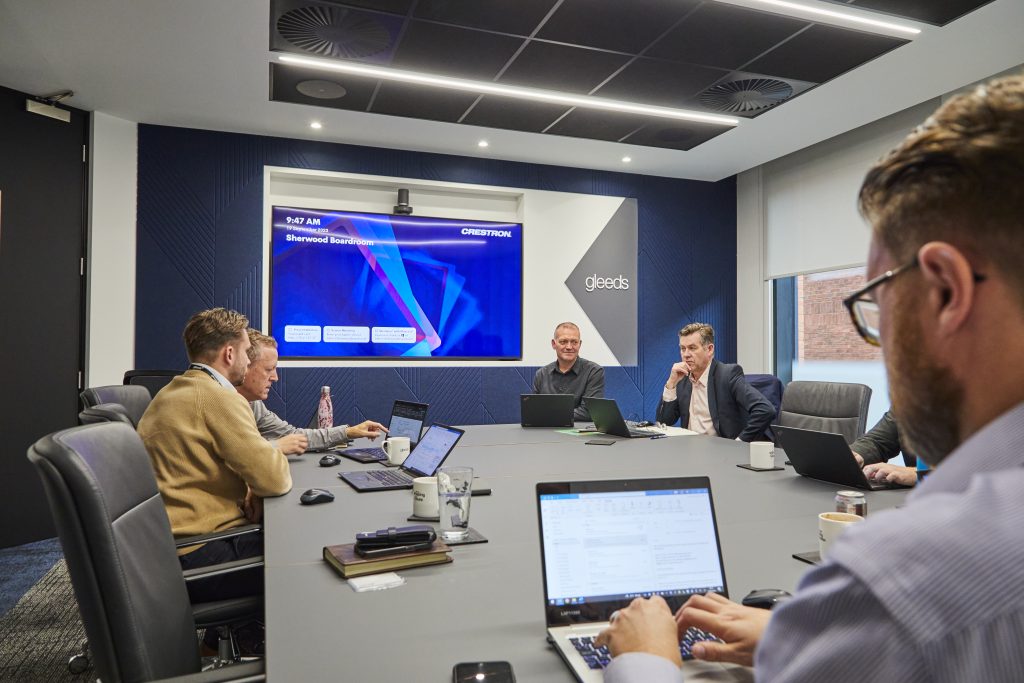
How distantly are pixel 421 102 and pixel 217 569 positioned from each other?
153 inches

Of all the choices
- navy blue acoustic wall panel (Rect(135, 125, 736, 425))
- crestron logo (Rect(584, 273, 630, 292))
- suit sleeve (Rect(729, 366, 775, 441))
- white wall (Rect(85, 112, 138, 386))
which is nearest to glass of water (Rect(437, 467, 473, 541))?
suit sleeve (Rect(729, 366, 775, 441))

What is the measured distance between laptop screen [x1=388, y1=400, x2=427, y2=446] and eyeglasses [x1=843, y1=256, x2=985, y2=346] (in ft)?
7.85

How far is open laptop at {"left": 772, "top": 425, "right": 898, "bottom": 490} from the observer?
2.22 meters

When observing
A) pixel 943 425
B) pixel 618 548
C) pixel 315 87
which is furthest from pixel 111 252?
pixel 943 425

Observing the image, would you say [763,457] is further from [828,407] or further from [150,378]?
[150,378]

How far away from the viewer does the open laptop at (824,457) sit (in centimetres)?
222

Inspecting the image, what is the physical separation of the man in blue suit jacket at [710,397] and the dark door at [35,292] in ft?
14.2

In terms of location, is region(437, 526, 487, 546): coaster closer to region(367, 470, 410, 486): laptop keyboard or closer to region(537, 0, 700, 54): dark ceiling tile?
region(367, 470, 410, 486): laptop keyboard

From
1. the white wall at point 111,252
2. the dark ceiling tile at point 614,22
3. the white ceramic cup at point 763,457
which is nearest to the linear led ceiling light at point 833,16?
the dark ceiling tile at point 614,22

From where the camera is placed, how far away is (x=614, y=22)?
12.0 feet

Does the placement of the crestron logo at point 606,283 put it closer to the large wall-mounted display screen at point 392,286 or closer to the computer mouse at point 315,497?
the large wall-mounted display screen at point 392,286

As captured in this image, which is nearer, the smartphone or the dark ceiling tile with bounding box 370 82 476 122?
the smartphone

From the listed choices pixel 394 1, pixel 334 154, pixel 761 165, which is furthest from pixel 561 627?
pixel 761 165

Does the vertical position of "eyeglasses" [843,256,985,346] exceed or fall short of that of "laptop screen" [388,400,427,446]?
it exceeds it
